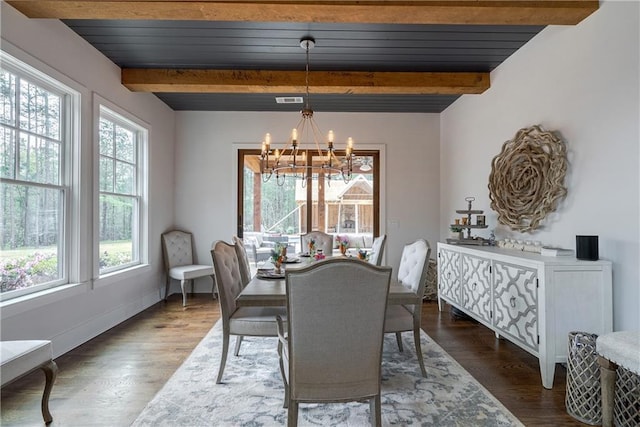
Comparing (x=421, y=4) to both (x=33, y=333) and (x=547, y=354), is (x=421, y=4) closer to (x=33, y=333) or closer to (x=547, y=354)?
(x=547, y=354)

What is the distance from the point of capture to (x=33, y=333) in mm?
2566

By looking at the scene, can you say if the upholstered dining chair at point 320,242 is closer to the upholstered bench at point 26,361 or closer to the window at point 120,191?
the window at point 120,191

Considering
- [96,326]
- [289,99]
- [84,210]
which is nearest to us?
[84,210]

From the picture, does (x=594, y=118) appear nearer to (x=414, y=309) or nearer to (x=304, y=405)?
(x=414, y=309)

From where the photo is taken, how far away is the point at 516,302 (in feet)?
8.52

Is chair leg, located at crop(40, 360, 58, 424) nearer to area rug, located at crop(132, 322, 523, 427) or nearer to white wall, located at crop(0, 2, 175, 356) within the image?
area rug, located at crop(132, 322, 523, 427)

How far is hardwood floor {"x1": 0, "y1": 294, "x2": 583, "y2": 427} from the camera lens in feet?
6.66

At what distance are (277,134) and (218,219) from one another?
1605 mm

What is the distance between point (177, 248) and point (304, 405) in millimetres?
3444

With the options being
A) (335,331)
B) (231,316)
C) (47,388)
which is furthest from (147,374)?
(335,331)

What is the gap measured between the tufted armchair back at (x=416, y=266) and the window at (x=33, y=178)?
3.02m

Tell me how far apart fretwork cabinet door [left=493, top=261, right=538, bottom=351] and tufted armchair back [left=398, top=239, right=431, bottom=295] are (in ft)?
2.20

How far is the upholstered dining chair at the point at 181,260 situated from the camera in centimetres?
451

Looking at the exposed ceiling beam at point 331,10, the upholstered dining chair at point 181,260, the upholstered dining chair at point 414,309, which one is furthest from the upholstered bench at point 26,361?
the upholstered dining chair at point 181,260
